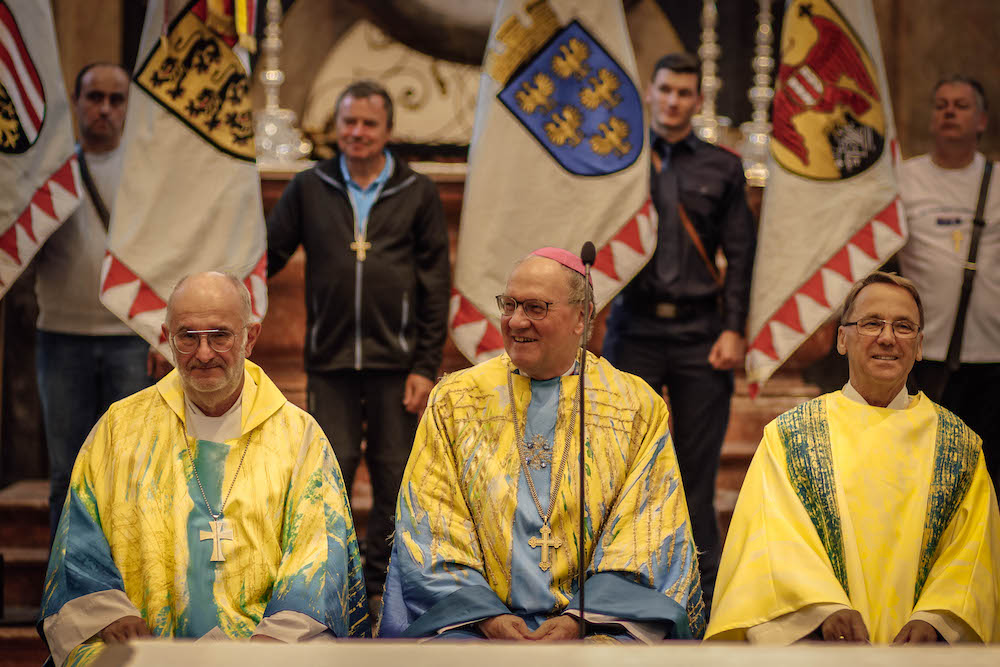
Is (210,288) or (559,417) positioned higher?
(210,288)

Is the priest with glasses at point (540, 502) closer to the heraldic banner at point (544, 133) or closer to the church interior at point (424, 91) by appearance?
the heraldic banner at point (544, 133)

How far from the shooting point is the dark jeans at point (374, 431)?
14.0ft

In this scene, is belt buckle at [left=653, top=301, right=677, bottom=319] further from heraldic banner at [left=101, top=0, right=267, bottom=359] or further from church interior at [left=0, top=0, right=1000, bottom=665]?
heraldic banner at [left=101, top=0, right=267, bottom=359]

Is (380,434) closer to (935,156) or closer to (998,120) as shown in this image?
(935,156)

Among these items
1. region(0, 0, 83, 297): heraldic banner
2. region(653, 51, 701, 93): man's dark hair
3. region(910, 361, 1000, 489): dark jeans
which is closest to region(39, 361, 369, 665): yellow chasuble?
region(0, 0, 83, 297): heraldic banner

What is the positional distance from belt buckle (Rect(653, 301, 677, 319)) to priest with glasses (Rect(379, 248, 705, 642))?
3.90ft

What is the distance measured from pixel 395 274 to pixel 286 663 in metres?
2.53

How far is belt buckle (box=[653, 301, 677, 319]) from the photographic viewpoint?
446 centimetres

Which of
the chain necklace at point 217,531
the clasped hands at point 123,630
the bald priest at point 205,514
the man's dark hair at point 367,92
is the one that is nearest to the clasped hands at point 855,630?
the bald priest at point 205,514

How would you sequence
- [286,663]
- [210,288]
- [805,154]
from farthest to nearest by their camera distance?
[805,154] < [210,288] < [286,663]

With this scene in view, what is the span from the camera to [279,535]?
9.92 feet

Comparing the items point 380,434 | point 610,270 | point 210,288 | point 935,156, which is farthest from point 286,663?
point 935,156

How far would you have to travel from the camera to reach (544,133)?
4574mm

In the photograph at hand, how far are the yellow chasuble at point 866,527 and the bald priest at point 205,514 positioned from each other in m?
1.02
